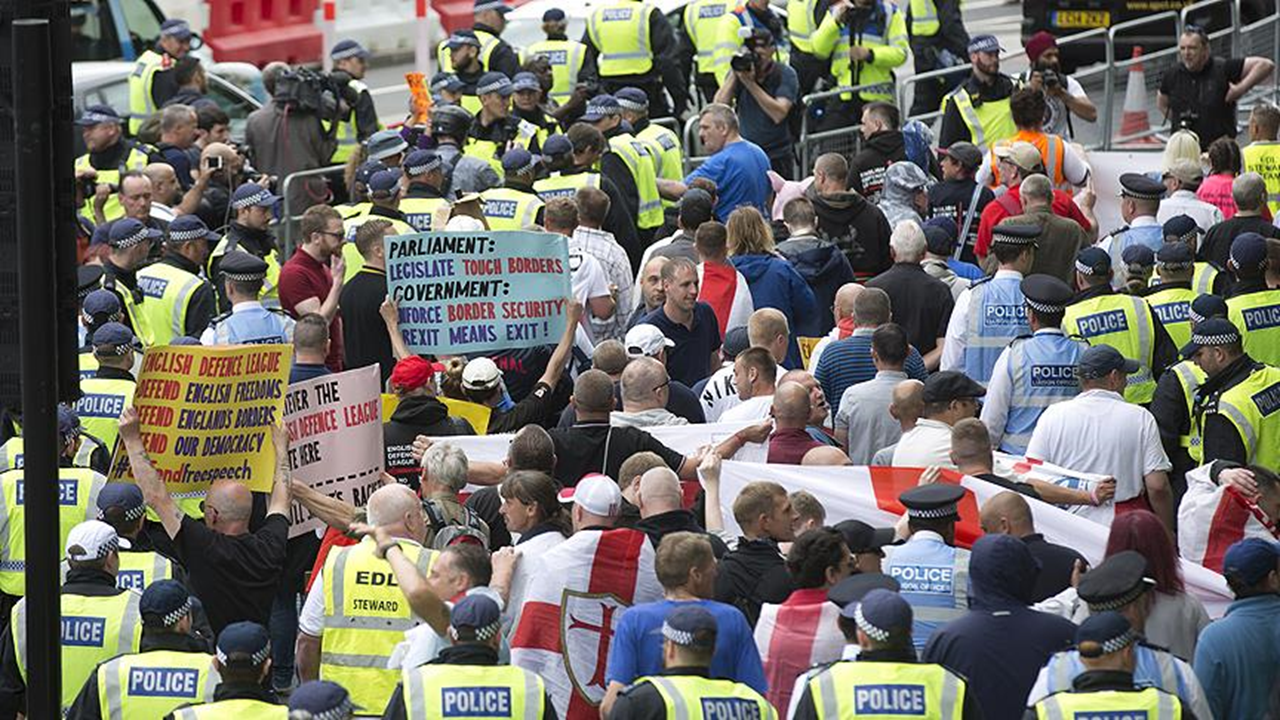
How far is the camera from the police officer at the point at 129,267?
14.4 meters

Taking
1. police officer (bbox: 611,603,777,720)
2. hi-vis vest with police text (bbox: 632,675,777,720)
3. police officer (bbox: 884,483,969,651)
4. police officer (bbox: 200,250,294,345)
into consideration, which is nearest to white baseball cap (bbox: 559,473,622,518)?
police officer (bbox: 884,483,969,651)

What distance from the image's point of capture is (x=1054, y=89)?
18.5 m

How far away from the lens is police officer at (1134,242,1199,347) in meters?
13.2

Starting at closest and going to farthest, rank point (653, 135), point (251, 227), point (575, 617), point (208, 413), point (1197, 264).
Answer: point (575, 617), point (208, 413), point (1197, 264), point (251, 227), point (653, 135)

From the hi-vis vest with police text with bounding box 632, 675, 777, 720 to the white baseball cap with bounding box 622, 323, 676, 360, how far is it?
15.2 ft

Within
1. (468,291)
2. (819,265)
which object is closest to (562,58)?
(819,265)

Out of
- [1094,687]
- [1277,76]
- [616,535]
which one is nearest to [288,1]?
[1277,76]

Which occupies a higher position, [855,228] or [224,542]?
[855,228]

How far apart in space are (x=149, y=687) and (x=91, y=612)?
0.88 meters

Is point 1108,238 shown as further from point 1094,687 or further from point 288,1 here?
point 288,1

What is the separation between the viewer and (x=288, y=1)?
1152 inches

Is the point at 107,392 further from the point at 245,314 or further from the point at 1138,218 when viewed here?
the point at 1138,218

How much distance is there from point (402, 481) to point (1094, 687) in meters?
4.63

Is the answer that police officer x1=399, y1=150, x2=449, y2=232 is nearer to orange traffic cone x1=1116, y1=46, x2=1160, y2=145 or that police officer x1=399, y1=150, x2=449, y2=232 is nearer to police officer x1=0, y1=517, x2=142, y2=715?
police officer x1=0, y1=517, x2=142, y2=715
